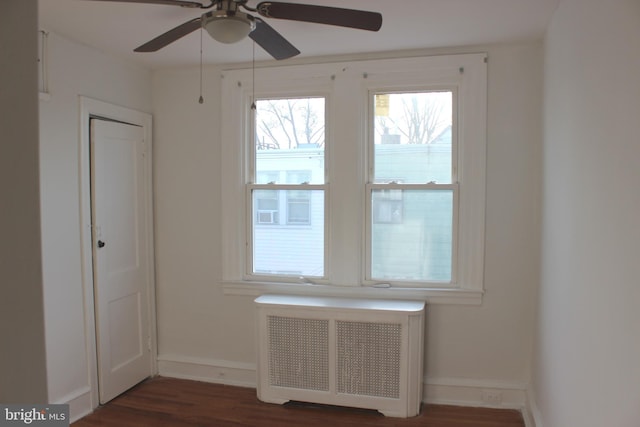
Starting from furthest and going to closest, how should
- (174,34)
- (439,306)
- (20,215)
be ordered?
(439,306), (174,34), (20,215)

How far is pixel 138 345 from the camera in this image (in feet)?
11.4

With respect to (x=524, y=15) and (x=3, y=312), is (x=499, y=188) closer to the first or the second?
(x=524, y=15)

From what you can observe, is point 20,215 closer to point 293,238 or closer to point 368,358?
point 368,358

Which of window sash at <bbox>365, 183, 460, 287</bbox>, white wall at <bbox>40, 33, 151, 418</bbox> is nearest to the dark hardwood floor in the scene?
white wall at <bbox>40, 33, 151, 418</bbox>

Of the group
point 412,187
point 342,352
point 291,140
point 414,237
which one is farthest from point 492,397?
point 291,140

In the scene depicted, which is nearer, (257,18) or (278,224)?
(257,18)

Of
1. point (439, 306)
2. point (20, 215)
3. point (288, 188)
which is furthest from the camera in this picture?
point (288, 188)

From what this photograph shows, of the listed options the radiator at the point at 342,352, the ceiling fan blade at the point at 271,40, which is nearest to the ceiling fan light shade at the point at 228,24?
the ceiling fan blade at the point at 271,40

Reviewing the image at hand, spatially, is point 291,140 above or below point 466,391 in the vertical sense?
above

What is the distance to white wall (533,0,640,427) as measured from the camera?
1.26 m

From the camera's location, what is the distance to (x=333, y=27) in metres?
2.63

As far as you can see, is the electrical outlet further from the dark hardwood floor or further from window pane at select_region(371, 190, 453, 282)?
window pane at select_region(371, 190, 453, 282)

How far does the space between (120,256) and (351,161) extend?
6.18ft

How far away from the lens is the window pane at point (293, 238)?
3.38 m
